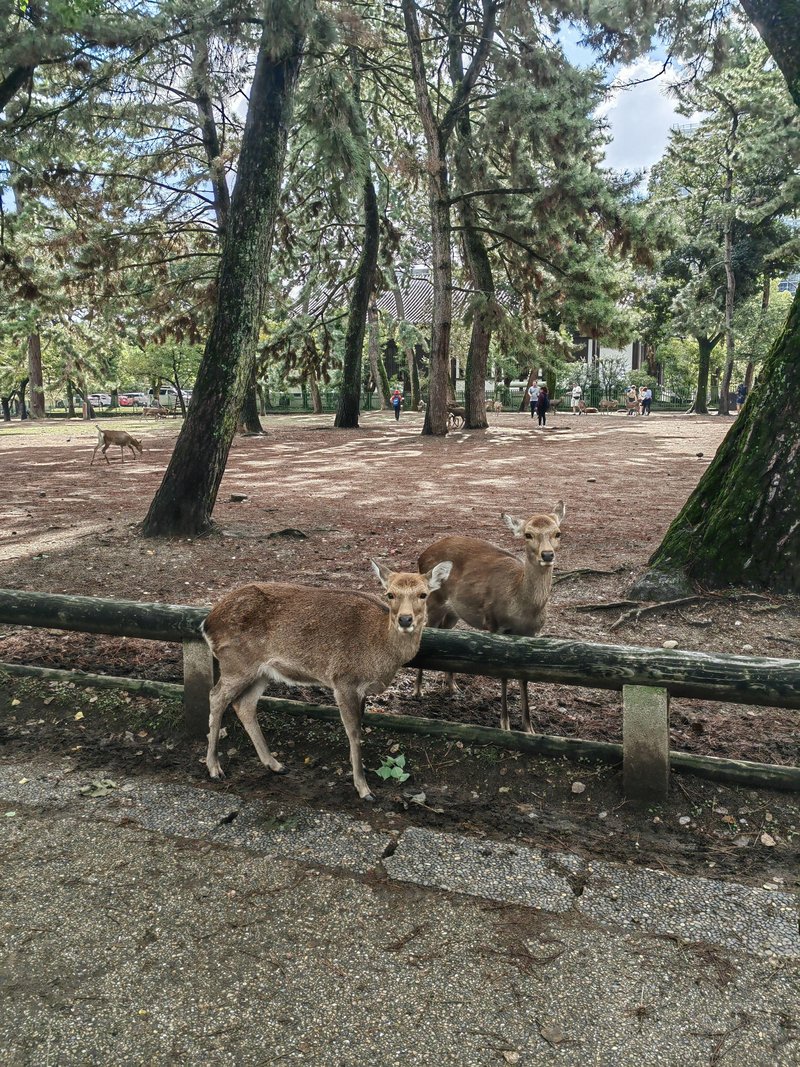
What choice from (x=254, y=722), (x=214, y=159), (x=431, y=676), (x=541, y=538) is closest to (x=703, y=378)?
(x=214, y=159)

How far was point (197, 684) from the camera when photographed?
452 centimetres

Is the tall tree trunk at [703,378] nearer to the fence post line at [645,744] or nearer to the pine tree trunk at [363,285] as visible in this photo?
the pine tree trunk at [363,285]

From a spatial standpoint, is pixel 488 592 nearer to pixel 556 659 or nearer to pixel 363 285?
pixel 556 659

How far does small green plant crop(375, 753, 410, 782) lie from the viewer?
404 centimetres

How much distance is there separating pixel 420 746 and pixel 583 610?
255cm

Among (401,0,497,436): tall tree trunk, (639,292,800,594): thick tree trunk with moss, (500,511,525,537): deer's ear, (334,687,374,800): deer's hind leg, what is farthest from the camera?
(401,0,497,436): tall tree trunk

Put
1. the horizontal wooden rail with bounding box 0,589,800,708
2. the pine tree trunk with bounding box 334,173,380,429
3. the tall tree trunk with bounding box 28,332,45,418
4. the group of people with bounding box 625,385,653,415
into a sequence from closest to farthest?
the horizontal wooden rail with bounding box 0,589,800,708 < the pine tree trunk with bounding box 334,173,380,429 < the group of people with bounding box 625,385,653,415 < the tall tree trunk with bounding box 28,332,45,418

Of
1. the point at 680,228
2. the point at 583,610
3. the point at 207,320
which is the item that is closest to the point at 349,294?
the point at 207,320

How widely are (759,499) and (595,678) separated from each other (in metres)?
2.88

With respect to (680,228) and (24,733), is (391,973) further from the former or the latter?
(680,228)

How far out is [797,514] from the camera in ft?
18.8

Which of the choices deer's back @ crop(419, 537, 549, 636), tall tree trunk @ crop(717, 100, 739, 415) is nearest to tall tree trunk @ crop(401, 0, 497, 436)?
tall tree trunk @ crop(717, 100, 739, 415)

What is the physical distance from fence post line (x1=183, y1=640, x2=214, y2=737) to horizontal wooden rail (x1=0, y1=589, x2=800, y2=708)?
10 centimetres

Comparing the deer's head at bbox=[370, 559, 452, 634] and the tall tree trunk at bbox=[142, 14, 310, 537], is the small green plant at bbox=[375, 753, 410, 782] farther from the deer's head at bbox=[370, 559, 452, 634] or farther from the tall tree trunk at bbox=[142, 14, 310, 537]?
the tall tree trunk at bbox=[142, 14, 310, 537]
